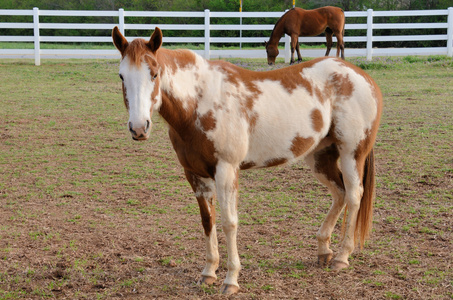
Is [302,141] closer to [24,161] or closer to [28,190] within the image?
[28,190]

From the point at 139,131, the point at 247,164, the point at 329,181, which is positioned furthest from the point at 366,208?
the point at 139,131

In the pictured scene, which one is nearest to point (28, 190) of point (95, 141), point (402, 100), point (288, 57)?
point (95, 141)

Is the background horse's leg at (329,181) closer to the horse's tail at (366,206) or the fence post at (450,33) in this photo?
the horse's tail at (366,206)

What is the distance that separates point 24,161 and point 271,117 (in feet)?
14.8

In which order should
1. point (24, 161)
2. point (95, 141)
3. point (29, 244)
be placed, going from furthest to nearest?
point (95, 141) < point (24, 161) < point (29, 244)

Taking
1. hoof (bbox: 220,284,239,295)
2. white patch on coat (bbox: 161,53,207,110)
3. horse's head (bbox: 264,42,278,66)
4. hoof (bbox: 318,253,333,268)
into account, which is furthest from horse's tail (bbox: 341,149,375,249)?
horse's head (bbox: 264,42,278,66)

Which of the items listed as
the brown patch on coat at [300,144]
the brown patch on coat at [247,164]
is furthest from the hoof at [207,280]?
the brown patch on coat at [300,144]

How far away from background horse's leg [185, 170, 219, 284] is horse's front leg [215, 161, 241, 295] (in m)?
0.19

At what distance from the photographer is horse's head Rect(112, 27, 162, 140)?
9.58 ft

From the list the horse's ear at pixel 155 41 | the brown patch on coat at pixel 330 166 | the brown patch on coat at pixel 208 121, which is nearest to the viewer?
the horse's ear at pixel 155 41

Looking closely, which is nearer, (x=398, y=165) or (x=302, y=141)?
(x=302, y=141)

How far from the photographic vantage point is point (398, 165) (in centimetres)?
645

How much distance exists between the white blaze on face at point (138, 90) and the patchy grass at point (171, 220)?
130 cm

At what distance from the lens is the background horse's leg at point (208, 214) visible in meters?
3.64
